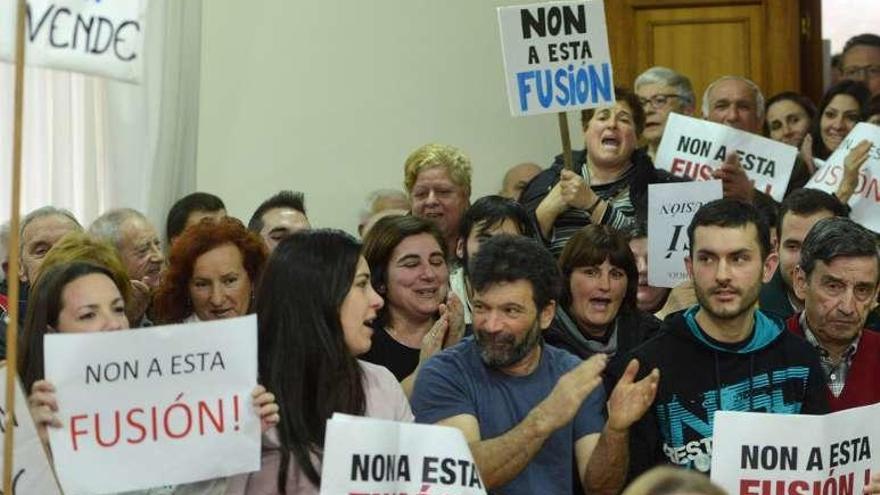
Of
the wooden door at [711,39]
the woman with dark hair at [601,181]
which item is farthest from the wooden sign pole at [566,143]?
the wooden door at [711,39]

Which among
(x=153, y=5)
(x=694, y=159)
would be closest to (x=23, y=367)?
(x=694, y=159)

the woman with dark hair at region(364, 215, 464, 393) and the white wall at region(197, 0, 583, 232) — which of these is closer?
the woman with dark hair at region(364, 215, 464, 393)

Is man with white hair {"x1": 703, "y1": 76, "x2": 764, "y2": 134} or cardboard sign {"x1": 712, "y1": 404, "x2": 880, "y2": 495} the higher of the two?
man with white hair {"x1": 703, "y1": 76, "x2": 764, "y2": 134}

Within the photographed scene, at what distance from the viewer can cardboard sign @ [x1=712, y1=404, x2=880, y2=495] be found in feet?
19.0

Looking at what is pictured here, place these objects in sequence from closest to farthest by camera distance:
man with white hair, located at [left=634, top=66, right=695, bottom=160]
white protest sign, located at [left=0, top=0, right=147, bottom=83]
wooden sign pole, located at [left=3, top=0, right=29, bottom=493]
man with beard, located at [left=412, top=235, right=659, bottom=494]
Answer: wooden sign pole, located at [left=3, top=0, right=29, bottom=493] → man with beard, located at [left=412, top=235, right=659, bottom=494] → white protest sign, located at [left=0, top=0, right=147, bottom=83] → man with white hair, located at [left=634, top=66, right=695, bottom=160]

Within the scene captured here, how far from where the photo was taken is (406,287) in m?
7.03

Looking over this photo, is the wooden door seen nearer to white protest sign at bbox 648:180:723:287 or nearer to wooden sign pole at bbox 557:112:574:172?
wooden sign pole at bbox 557:112:574:172

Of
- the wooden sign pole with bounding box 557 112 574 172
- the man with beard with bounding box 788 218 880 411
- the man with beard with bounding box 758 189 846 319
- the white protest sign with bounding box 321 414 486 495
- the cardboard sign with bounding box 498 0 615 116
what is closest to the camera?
the white protest sign with bounding box 321 414 486 495

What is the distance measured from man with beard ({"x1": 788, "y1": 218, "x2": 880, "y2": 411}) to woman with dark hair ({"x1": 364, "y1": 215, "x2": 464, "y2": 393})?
1212mm

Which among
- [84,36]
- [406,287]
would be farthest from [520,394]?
[84,36]

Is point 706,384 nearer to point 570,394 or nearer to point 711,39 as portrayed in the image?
point 570,394

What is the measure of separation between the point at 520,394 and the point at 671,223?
2.03 metres

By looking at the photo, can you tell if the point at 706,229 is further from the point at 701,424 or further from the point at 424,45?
the point at 424,45

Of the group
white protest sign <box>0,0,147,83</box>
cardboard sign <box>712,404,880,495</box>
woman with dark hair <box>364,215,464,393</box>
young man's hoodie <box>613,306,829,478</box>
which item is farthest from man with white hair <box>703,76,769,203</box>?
cardboard sign <box>712,404,880,495</box>
